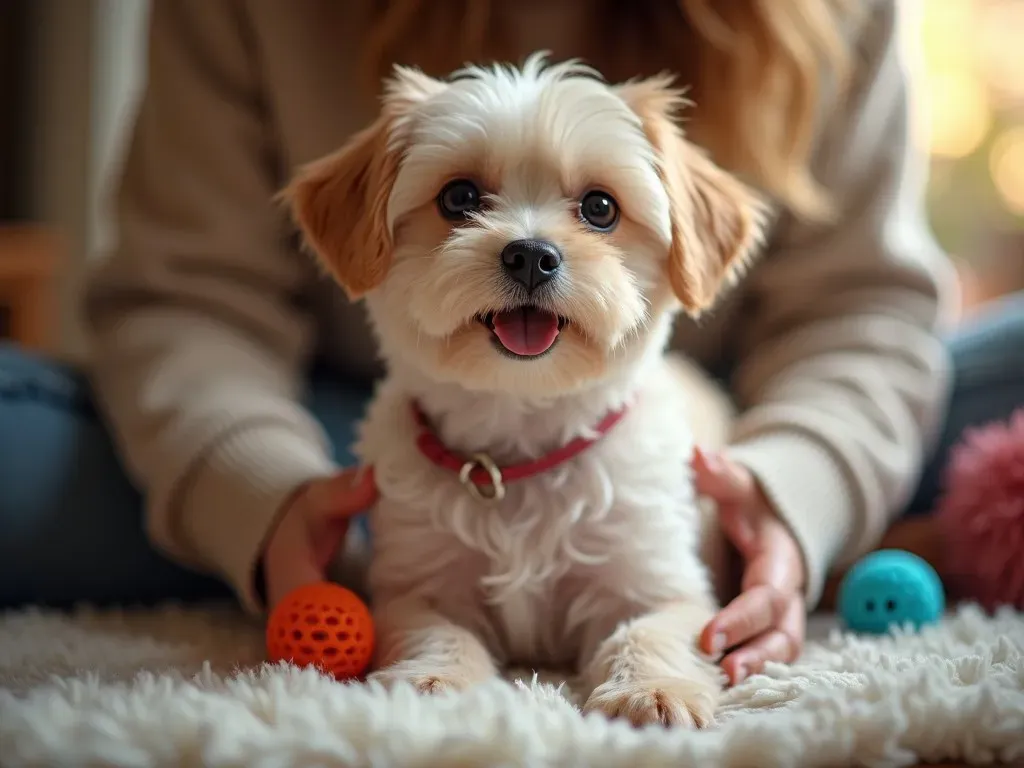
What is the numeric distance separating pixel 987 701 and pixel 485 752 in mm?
409

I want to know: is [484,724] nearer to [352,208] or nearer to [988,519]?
[352,208]

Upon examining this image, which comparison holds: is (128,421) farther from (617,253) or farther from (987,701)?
(987,701)

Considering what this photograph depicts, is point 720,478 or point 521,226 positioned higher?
point 521,226

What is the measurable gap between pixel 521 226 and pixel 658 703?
0.47 metres

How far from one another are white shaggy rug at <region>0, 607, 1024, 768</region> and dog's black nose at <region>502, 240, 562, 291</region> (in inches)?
14.9

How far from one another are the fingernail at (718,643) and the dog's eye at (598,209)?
16.9 inches

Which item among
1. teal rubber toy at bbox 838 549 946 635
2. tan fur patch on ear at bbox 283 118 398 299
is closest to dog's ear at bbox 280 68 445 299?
tan fur patch on ear at bbox 283 118 398 299

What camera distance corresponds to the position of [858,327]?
1.59 m

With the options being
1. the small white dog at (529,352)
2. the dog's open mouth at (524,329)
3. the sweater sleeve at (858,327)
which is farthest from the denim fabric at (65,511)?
the sweater sleeve at (858,327)

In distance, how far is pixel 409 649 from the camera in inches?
43.6

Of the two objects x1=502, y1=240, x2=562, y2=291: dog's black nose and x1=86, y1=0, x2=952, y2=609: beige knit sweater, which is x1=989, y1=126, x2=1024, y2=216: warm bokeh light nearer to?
x1=86, y1=0, x2=952, y2=609: beige knit sweater

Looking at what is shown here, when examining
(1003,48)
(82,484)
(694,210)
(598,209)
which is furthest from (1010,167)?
(82,484)

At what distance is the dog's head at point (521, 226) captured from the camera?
1.08m

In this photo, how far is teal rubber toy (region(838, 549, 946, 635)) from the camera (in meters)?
1.28
